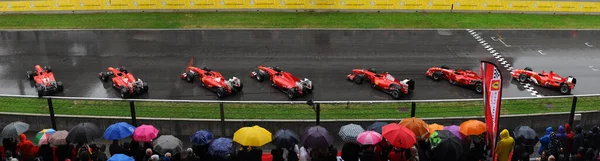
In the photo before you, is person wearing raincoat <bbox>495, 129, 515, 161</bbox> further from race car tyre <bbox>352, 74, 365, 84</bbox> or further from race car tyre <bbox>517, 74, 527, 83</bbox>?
race car tyre <bbox>517, 74, 527, 83</bbox>

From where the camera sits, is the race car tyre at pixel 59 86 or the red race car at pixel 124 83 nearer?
the red race car at pixel 124 83

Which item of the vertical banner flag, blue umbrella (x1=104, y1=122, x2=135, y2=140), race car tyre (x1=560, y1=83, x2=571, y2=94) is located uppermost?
the vertical banner flag

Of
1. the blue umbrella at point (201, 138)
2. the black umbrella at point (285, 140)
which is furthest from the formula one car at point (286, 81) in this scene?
the blue umbrella at point (201, 138)

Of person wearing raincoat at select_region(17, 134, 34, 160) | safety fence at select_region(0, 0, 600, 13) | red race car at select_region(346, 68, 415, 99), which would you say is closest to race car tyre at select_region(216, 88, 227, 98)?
red race car at select_region(346, 68, 415, 99)

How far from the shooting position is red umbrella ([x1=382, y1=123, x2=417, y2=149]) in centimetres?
1459

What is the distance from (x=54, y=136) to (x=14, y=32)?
23789 mm

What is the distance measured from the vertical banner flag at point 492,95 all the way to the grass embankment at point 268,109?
3830mm

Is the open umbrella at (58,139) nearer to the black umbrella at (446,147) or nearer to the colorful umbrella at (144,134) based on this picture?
the colorful umbrella at (144,134)

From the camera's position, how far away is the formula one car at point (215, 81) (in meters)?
24.3

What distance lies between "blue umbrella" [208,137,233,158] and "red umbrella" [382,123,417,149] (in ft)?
13.0

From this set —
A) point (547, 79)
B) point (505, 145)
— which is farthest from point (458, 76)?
point (505, 145)

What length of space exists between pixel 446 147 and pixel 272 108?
7.26 metres

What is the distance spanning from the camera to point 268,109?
19.9 meters

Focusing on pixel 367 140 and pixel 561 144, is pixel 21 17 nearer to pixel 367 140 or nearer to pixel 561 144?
pixel 367 140
